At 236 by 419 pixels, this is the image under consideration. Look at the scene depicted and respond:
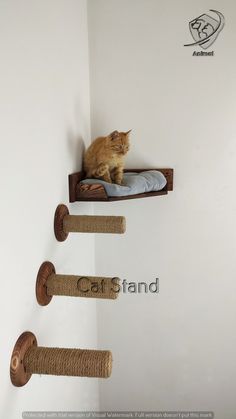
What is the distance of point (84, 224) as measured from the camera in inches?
37.5

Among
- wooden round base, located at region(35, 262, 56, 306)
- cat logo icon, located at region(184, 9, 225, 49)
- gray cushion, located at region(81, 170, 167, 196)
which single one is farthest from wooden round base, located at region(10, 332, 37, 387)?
cat logo icon, located at region(184, 9, 225, 49)

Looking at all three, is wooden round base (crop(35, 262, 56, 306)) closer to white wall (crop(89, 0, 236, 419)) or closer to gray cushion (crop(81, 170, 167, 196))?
gray cushion (crop(81, 170, 167, 196))

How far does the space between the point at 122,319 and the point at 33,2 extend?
1.25m

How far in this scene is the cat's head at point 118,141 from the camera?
1059 millimetres

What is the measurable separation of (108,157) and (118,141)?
0.22 ft

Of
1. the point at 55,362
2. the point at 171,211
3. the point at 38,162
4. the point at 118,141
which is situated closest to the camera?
the point at 55,362

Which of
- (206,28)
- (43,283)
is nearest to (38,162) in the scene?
(43,283)

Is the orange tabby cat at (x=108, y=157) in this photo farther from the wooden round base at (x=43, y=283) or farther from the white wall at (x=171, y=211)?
the wooden round base at (x=43, y=283)

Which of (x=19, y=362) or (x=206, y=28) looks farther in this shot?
(x=206, y=28)

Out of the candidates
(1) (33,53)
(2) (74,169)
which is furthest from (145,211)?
(1) (33,53)

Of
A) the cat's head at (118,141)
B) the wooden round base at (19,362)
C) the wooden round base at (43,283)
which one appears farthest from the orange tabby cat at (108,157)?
the wooden round base at (19,362)

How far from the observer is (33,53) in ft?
2.41

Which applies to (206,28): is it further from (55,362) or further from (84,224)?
(55,362)

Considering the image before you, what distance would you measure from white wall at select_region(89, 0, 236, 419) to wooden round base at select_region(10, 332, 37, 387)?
0.69 metres
